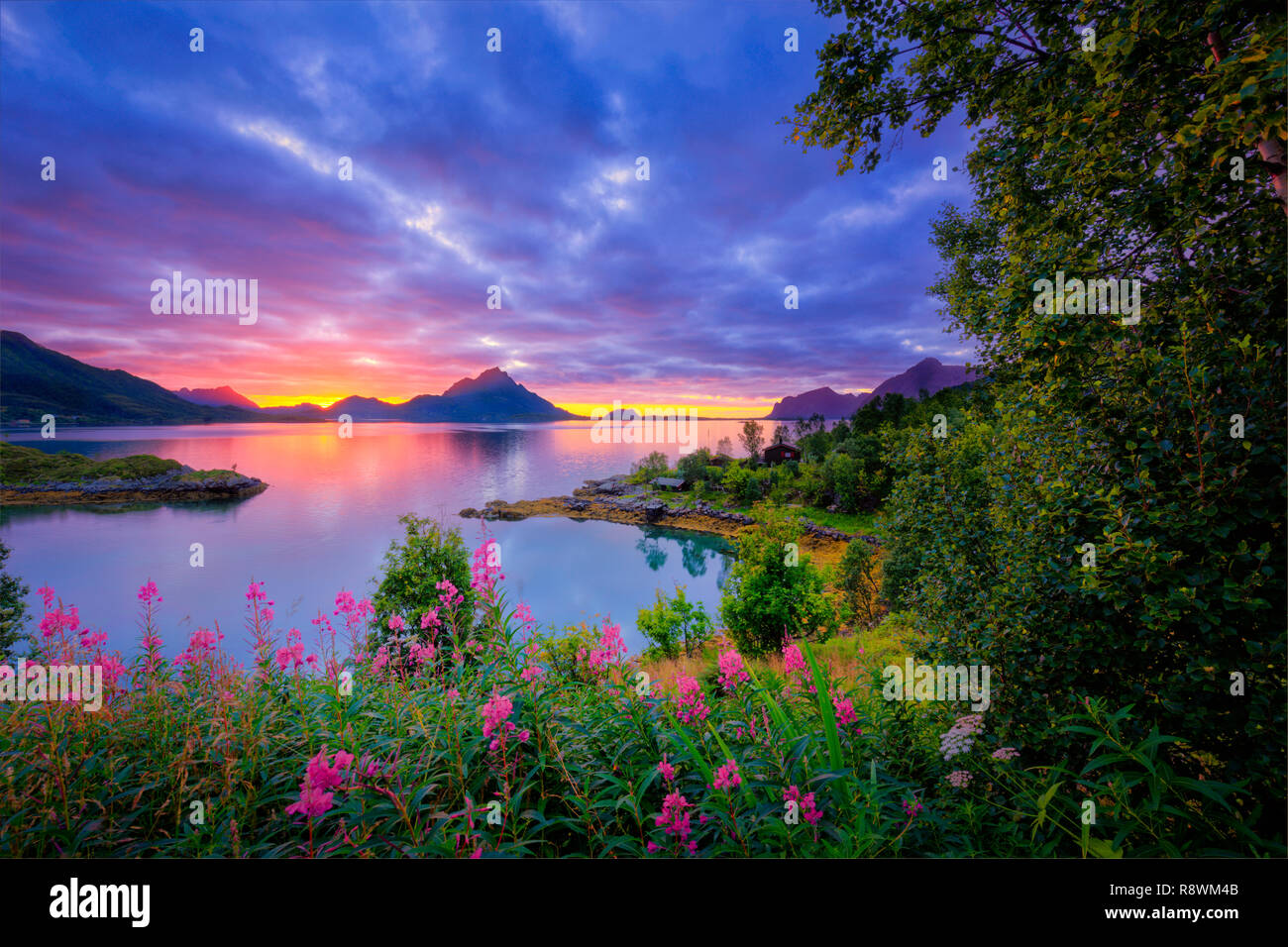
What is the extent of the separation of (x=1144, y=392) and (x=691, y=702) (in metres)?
2.99

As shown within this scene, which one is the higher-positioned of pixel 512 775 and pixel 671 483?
pixel 671 483

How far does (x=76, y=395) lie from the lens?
1106cm

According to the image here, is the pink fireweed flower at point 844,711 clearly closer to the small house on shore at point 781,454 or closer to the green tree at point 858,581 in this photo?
the green tree at point 858,581

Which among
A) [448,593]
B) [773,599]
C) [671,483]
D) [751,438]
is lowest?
[773,599]

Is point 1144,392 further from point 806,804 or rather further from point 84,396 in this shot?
point 84,396

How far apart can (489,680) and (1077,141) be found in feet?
16.4

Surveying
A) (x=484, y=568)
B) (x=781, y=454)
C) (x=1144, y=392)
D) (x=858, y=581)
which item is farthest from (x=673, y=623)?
(x=781, y=454)

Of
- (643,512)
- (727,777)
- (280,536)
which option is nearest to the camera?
(727,777)

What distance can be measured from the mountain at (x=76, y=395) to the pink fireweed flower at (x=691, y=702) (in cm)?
1169

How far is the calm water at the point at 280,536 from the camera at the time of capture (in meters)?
7.19

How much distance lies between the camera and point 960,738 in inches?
89.4

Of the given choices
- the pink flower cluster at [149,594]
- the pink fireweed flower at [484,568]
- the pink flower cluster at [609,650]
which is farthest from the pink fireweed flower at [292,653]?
the pink flower cluster at [609,650]

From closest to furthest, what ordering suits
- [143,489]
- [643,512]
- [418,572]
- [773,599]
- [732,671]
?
1. [732,671]
2. [418,572]
3. [773,599]
4. [143,489]
5. [643,512]

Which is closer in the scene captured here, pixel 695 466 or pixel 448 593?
pixel 448 593
